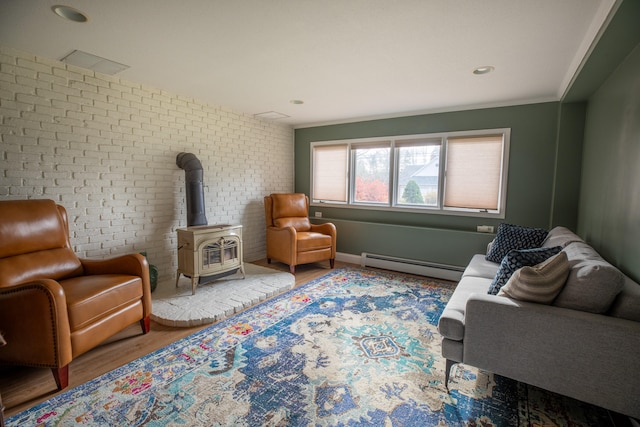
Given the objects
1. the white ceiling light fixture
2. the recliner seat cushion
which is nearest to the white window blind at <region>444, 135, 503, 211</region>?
the recliner seat cushion

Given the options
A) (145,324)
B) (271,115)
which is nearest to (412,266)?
(271,115)

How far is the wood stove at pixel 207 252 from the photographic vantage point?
10.5 feet

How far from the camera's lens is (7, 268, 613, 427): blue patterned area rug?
62.9 inches

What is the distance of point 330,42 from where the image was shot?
2.20 meters

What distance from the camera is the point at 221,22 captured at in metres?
1.95

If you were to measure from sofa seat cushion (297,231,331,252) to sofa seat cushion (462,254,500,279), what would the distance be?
197 cm

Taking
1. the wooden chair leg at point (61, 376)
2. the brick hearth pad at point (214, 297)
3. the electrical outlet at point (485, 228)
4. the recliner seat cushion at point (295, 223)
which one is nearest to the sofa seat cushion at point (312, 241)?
the recliner seat cushion at point (295, 223)

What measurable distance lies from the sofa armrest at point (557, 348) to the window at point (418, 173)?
8.39ft

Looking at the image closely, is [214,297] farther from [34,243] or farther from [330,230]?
[330,230]

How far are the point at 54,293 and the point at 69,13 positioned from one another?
1756 millimetres

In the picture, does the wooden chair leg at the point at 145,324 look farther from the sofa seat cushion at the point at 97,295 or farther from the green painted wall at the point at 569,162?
the green painted wall at the point at 569,162

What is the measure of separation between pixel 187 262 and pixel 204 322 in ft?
2.80

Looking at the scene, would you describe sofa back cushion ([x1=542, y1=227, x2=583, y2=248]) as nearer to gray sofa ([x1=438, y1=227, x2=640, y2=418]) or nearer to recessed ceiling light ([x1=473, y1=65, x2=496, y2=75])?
gray sofa ([x1=438, y1=227, x2=640, y2=418])

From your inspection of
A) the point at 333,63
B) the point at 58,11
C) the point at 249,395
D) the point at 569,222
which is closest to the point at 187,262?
the point at 249,395
